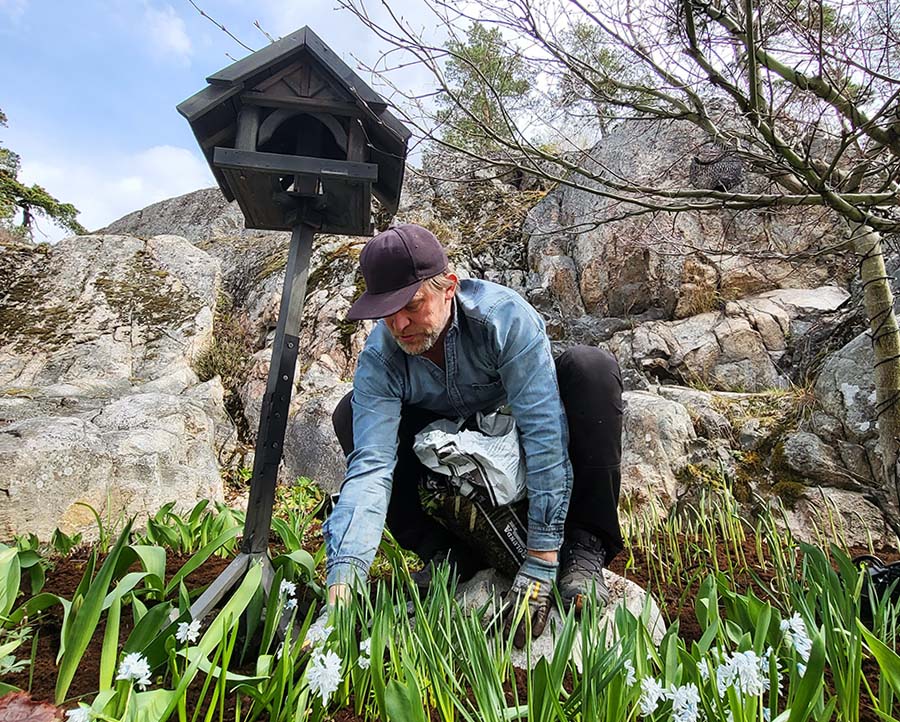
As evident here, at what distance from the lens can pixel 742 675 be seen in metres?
0.90

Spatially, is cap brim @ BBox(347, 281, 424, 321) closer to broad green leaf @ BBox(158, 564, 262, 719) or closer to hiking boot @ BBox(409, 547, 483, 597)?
broad green leaf @ BBox(158, 564, 262, 719)

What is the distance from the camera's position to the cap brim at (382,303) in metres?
1.62

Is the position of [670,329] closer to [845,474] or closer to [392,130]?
[845,474]

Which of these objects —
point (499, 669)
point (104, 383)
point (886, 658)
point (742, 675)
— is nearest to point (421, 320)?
point (499, 669)

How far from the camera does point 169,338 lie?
5609 mm

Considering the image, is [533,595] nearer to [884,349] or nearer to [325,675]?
[325,675]

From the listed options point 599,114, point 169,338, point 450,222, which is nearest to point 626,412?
point 599,114

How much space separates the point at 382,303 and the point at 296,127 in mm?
946

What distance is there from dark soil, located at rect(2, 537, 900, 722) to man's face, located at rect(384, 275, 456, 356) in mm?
965

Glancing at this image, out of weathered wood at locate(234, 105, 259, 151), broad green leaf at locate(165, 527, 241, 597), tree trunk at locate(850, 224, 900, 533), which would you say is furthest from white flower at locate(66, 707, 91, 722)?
tree trunk at locate(850, 224, 900, 533)

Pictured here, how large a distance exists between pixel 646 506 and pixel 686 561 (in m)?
0.68

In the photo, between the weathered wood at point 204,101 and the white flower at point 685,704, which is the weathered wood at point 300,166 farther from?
the white flower at point 685,704

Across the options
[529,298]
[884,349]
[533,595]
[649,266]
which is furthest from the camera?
[529,298]

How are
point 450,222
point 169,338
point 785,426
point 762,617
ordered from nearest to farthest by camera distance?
point 762,617, point 785,426, point 169,338, point 450,222
